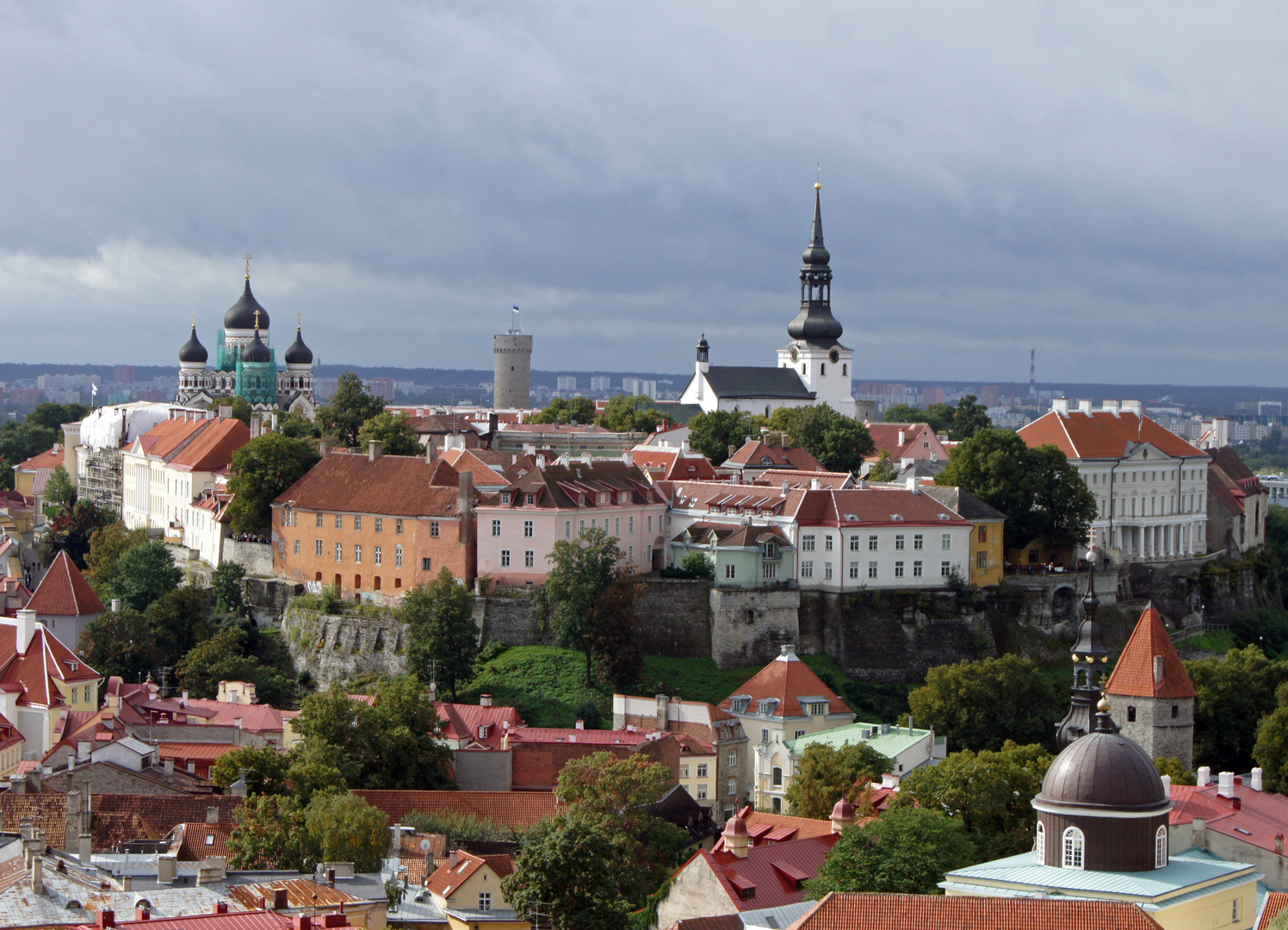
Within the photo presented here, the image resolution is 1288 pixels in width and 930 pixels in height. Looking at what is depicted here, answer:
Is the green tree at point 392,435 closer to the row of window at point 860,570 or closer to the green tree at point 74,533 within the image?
→ the green tree at point 74,533

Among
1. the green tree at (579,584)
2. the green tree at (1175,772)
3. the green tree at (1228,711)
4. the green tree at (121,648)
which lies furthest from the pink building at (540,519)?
the green tree at (1175,772)

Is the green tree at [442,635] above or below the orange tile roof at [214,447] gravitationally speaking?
below

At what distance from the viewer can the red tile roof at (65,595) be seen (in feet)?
286

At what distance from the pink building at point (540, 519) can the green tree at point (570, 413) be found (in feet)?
134

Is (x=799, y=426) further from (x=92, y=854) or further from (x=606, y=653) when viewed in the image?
(x=92, y=854)

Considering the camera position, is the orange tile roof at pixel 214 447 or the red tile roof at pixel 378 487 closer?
the red tile roof at pixel 378 487

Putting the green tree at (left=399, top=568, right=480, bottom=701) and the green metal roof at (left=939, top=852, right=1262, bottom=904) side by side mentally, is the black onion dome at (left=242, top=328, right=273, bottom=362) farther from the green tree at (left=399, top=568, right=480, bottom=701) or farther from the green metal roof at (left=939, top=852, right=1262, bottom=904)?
the green metal roof at (left=939, top=852, right=1262, bottom=904)

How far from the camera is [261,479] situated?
92688mm

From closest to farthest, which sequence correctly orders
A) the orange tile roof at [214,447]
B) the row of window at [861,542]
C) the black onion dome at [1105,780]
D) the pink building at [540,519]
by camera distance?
the black onion dome at [1105,780], the pink building at [540,519], the row of window at [861,542], the orange tile roof at [214,447]

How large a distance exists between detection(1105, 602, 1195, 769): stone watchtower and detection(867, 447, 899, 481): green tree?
105 feet

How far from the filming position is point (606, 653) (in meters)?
78.9

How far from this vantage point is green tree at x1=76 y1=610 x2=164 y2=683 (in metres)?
84.6

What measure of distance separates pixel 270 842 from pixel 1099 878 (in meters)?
20.7

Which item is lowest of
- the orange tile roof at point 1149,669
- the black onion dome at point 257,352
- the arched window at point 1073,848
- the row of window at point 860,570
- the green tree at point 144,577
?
the arched window at point 1073,848
